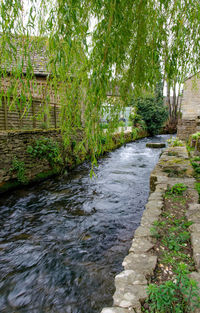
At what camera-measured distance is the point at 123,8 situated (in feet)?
7.42

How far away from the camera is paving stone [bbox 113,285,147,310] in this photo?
1608 mm

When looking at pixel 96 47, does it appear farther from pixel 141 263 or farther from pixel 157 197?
pixel 157 197

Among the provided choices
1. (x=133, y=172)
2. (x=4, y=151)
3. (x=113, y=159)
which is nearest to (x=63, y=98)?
(x=4, y=151)

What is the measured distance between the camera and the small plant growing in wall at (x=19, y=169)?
6148 millimetres

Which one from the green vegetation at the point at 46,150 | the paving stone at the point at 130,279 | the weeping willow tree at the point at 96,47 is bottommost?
the paving stone at the point at 130,279

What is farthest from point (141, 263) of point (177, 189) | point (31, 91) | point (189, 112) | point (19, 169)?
point (189, 112)

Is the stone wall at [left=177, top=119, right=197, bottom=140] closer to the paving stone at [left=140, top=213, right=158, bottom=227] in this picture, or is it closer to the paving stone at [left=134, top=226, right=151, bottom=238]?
the paving stone at [left=140, top=213, right=158, bottom=227]

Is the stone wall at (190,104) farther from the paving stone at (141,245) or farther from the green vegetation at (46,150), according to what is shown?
the paving stone at (141,245)

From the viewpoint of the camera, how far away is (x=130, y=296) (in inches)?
66.6

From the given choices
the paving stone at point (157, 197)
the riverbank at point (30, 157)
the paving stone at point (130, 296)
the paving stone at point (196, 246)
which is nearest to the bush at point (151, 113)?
the riverbank at point (30, 157)

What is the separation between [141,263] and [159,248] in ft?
1.26

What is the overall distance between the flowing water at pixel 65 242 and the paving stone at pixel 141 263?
63 cm

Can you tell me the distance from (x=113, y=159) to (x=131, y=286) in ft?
30.4

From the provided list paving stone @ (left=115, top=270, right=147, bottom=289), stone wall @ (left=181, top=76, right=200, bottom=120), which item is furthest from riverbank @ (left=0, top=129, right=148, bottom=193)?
stone wall @ (left=181, top=76, right=200, bottom=120)
